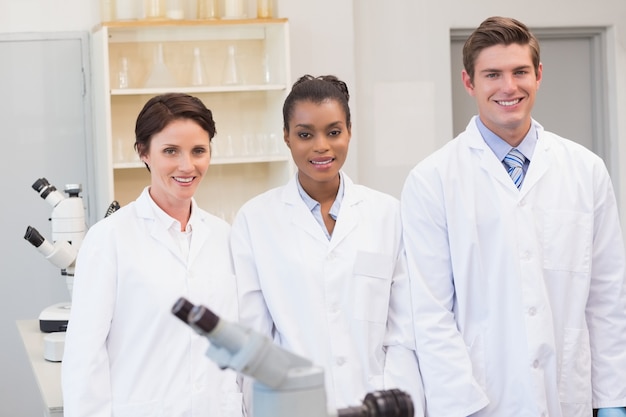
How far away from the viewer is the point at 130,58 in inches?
158

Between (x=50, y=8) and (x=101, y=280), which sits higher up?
(x=50, y=8)

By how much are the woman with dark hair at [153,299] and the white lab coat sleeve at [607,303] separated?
805 millimetres

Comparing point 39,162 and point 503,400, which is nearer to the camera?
point 503,400

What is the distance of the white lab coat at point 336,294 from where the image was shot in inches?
75.3

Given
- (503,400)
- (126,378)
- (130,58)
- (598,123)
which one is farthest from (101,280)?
(598,123)

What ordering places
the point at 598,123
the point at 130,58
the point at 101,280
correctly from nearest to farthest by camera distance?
the point at 101,280
the point at 130,58
the point at 598,123

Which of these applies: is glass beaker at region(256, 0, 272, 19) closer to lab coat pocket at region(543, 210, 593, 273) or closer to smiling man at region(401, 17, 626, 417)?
smiling man at region(401, 17, 626, 417)

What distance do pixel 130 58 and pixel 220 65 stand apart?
1.32 ft

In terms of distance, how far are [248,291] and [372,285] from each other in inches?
10.5

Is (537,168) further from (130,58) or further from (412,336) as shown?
(130,58)

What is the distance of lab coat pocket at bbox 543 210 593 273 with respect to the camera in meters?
1.94

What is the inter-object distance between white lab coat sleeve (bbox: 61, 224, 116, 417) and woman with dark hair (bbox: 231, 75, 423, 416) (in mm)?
302

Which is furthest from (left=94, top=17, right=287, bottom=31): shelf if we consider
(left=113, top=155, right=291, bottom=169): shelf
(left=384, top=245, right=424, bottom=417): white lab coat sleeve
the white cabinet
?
(left=384, top=245, right=424, bottom=417): white lab coat sleeve

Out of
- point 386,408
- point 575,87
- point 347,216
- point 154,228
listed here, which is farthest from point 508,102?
point 575,87
